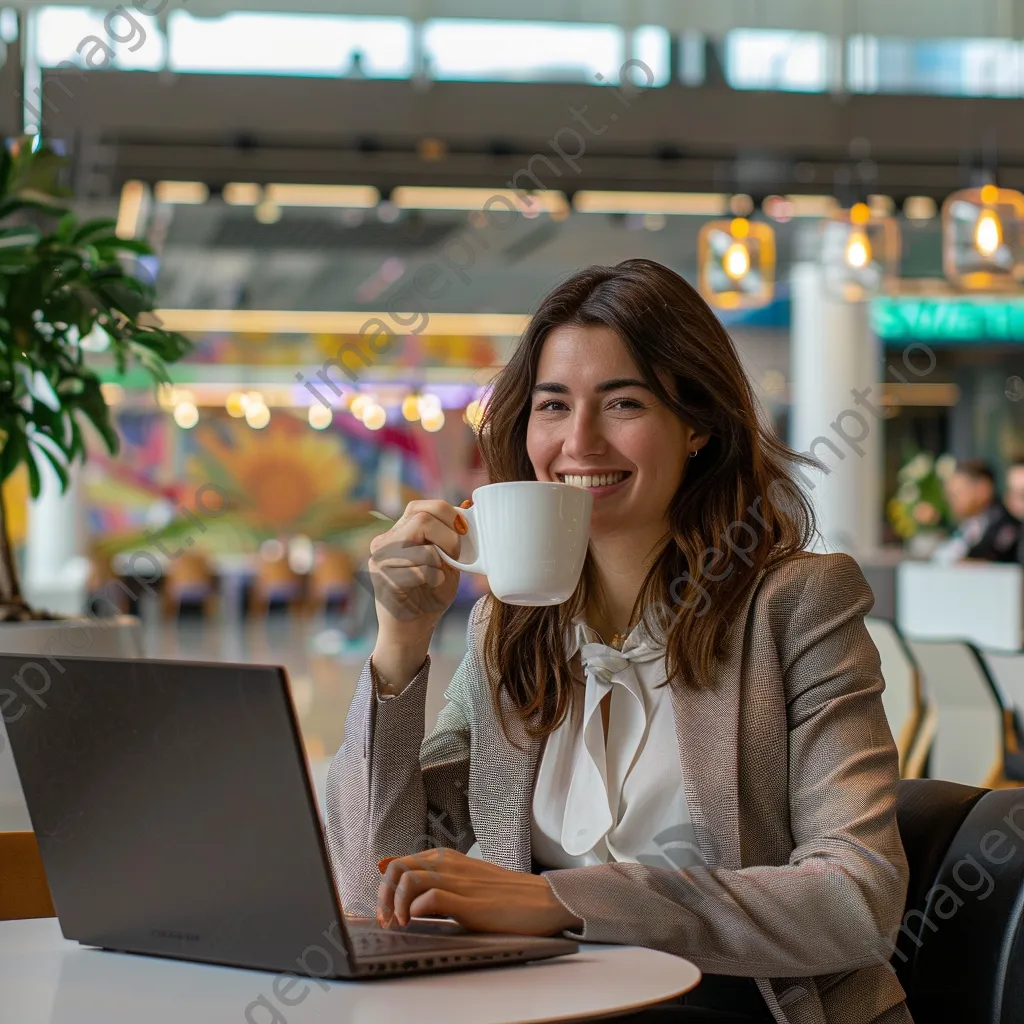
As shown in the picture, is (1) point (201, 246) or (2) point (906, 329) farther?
(2) point (906, 329)

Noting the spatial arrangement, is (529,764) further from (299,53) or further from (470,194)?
(470,194)

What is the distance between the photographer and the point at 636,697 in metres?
1.70

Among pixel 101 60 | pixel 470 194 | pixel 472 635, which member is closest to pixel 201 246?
pixel 470 194

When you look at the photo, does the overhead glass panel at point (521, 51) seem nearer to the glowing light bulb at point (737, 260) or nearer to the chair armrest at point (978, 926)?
the glowing light bulb at point (737, 260)

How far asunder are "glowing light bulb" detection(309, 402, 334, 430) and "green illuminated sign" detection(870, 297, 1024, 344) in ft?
25.0

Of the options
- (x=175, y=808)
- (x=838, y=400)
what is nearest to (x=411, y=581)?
(x=175, y=808)

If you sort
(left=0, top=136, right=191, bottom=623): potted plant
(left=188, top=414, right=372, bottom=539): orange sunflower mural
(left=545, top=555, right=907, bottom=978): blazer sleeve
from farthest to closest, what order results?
(left=188, top=414, right=372, bottom=539): orange sunflower mural, (left=0, top=136, right=191, bottom=623): potted plant, (left=545, top=555, right=907, bottom=978): blazer sleeve

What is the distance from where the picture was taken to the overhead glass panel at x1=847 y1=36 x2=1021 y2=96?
7285 millimetres

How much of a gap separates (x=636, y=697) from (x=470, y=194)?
22.4 feet

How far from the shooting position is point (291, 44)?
23.1 feet

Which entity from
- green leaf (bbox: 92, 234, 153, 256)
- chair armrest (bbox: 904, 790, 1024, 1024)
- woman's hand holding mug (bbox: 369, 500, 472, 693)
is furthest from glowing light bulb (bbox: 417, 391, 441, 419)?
chair armrest (bbox: 904, 790, 1024, 1024)

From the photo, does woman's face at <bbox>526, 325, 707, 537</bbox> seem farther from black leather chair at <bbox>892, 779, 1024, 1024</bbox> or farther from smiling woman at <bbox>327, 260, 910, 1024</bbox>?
black leather chair at <bbox>892, 779, 1024, 1024</bbox>

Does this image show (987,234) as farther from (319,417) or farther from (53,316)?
(319,417)

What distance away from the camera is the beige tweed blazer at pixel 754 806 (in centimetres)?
140
